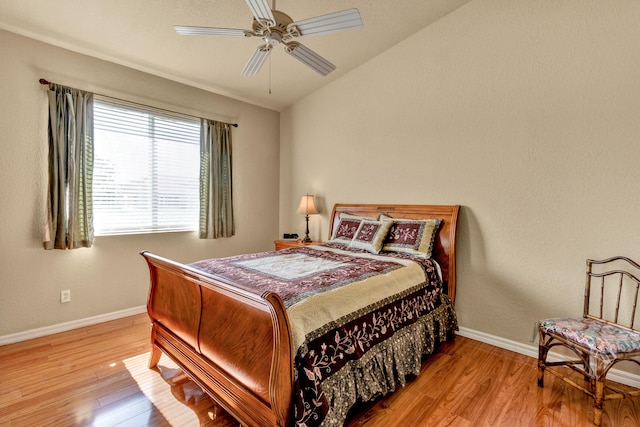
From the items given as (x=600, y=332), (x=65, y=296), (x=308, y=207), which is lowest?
(x=65, y=296)

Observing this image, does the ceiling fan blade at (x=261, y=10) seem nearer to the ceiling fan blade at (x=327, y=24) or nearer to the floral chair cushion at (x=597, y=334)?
the ceiling fan blade at (x=327, y=24)

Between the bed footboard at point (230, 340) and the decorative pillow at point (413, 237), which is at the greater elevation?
the decorative pillow at point (413, 237)

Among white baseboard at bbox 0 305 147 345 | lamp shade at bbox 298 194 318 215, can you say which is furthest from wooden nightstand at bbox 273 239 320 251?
white baseboard at bbox 0 305 147 345

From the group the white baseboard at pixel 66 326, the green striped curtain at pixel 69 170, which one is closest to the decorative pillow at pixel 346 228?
the white baseboard at pixel 66 326

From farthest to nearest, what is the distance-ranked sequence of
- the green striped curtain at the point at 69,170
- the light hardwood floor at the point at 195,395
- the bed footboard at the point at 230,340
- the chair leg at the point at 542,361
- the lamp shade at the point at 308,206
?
the lamp shade at the point at 308,206, the green striped curtain at the point at 69,170, the chair leg at the point at 542,361, the light hardwood floor at the point at 195,395, the bed footboard at the point at 230,340

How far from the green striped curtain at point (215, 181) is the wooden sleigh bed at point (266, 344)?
5.04ft

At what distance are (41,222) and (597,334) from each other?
14.3ft

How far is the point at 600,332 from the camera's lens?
1.84m

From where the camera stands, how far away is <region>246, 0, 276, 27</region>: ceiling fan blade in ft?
5.31

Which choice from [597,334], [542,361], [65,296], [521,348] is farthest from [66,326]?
[597,334]

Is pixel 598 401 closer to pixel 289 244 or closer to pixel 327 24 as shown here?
pixel 327 24

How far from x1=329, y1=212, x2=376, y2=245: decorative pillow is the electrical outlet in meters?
2.65

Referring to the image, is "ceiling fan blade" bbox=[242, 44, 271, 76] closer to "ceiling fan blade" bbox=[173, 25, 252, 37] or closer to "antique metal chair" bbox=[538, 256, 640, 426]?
"ceiling fan blade" bbox=[173, 25, 252, 37]

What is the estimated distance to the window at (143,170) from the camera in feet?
10.1
